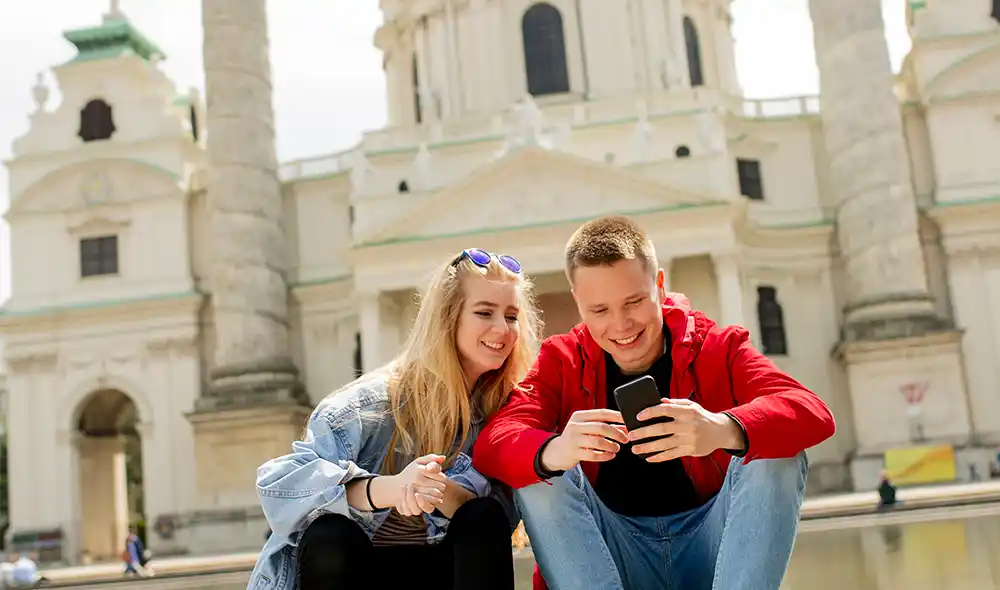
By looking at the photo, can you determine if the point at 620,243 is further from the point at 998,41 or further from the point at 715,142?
the point at 998,41

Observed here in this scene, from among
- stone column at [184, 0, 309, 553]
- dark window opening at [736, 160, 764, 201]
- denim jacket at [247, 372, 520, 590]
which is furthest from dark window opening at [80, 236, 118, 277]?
Answer: denim jacket at [247, 372, 520, 590]

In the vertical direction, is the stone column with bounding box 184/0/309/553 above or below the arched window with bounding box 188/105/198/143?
below

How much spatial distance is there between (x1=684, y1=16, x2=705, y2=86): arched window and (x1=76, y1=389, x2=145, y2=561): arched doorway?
24974 mm

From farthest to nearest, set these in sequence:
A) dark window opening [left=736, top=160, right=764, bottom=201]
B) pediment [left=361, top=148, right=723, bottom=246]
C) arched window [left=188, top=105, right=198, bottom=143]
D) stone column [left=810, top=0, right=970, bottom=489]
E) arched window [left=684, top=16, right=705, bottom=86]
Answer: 1. arched window [left=684, top=16, right=705, bottom=86]
2. arched window [left=188, top=105, right=198, bottom=143]
3. dark window opening [left=736, top=160, right=764, bottom=201]
4. pediment [left=361, top=148, right=723, bottom=246]
5. stone column [left=810, top=0, right=970, bottom=489]

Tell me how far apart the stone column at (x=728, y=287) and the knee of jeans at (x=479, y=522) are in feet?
91.1

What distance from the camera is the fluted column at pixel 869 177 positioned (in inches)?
1249

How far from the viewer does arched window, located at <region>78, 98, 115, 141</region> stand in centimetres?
4019

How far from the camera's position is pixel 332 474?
15.0 ft

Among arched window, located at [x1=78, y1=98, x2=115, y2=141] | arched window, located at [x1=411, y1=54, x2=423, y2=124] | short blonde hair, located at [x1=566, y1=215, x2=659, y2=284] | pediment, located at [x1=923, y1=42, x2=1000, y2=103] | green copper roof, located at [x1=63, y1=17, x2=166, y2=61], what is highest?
green copper roof, located at [x1=63, y1=17, x2=166, y2=61]

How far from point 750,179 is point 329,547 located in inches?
1351

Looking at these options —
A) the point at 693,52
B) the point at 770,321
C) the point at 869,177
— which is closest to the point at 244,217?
the point at 770,321

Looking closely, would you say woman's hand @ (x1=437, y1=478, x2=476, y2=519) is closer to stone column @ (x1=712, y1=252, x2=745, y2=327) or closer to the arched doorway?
stone column @ (x1=712, y1=252, x2=745, y2=327)

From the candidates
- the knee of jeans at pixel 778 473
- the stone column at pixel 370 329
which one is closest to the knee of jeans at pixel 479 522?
the knee of jeans at pixel 778 473

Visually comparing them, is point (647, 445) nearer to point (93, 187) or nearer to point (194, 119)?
point (93, 187)
